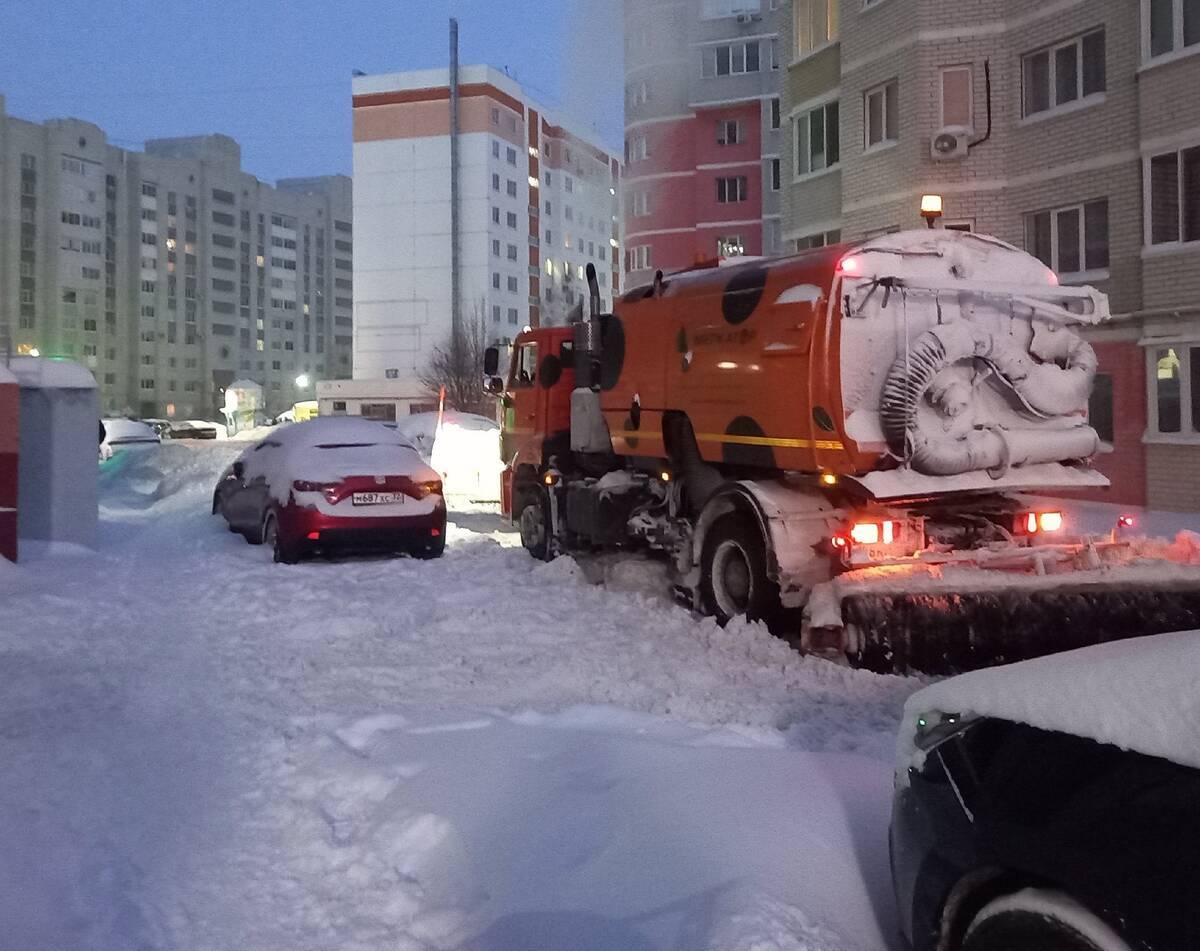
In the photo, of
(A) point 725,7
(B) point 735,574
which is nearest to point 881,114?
(B) point 735,574

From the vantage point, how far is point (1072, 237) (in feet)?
64.7

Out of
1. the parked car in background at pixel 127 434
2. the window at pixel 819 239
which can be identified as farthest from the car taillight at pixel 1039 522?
the parked car in background at pixel 127 434

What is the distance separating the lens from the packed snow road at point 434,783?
12.0 ft

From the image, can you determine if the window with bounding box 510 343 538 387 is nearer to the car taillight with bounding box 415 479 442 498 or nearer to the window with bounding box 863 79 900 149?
the car taillight with bounding box 415 479 442 498

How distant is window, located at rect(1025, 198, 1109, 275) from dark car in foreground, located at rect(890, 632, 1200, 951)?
1791 cm

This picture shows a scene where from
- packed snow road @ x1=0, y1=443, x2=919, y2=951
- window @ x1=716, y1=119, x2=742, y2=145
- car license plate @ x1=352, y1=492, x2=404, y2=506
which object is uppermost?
window @ x1=716, y1=119, x2=742, y2=145

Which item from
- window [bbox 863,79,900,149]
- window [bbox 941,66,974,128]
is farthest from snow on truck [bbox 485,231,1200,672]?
window [bbox 863,79,900,149]

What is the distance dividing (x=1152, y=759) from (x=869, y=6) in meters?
23.0

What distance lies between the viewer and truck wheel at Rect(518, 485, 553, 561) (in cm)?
1248

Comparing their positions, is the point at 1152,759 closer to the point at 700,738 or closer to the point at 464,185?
the point at 700,738

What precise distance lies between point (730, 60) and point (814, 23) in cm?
2758

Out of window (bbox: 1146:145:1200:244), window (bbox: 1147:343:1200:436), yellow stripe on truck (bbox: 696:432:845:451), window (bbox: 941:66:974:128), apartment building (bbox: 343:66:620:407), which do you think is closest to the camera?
yellow stripe on truck (bbox: 696:432:845:451)

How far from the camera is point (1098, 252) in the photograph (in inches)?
757

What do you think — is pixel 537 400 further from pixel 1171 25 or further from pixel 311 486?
pixel 1171 25
